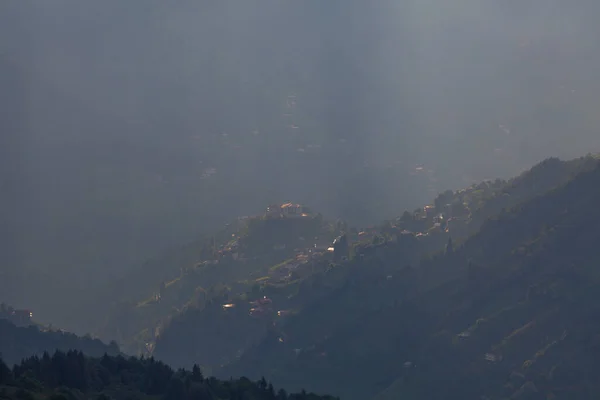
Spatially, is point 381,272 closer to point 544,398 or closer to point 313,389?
point 313,389

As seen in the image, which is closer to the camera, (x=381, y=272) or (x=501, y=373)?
(x=501, y=373)

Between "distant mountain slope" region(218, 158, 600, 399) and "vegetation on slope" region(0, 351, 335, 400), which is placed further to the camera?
"distant mountain slope" region(218, 158, 600, 399)

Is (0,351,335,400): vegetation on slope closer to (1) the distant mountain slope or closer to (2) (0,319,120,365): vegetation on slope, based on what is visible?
(1) the distant mountain slope

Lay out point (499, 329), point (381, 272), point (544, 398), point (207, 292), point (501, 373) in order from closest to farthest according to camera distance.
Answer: point (544, 398) < point (501, 373) < point (499, 329) < point (381, 272) < point (207, 292)

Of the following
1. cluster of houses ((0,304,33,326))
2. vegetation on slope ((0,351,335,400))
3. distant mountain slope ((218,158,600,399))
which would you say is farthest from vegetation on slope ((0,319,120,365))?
vegetation on slope ((0,351,335,400))

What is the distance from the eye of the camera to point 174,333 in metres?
174

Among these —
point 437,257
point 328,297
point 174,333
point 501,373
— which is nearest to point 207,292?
point 174,333

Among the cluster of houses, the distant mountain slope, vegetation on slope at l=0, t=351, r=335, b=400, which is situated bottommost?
vegetation on slope at l=0, t=351, r=335, b=400

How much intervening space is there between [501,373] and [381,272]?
4499cm

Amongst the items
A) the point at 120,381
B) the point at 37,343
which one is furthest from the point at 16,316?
the point at 120,381

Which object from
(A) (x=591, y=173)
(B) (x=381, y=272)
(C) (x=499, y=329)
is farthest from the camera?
(B) (x=381, y=272)

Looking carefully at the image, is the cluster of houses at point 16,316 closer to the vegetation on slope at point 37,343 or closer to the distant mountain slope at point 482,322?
the vegetation on slope at point 37,343

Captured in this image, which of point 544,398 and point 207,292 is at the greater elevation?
point 207,292

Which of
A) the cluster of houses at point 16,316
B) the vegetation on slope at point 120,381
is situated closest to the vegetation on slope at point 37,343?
the cluster of houses at point 16,316
